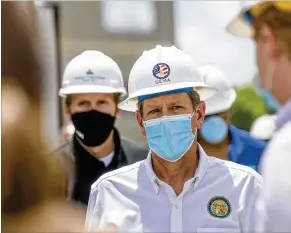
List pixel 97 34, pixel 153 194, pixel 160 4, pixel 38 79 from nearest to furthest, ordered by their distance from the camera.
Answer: pixel 38 79 < pixel 153 194 < pixel 160 4 < pixel 97 34

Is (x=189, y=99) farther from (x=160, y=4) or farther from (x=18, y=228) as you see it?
(x=18, y=228)

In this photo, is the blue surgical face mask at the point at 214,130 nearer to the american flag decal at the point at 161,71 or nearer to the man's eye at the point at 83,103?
the man's eye at the point at 83,103

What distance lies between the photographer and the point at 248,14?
5.22 ft

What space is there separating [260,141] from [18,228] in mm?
2162

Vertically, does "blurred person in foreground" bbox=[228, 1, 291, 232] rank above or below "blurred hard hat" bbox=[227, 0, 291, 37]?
below

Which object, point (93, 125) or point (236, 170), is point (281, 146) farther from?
point (93, 125)

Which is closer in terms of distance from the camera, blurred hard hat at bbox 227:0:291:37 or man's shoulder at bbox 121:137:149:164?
blurred hard hat at bbox 227:0:291:37

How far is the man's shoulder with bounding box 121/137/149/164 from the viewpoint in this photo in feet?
8.30

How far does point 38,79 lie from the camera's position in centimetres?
80

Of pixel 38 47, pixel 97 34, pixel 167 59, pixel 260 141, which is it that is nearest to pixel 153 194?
pixel 167 59

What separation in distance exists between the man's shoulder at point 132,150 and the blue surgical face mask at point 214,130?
334 mm

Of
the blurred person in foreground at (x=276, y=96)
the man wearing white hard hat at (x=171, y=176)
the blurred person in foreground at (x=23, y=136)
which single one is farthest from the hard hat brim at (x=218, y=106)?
the blurred person in foreground at (x=23, y=136)

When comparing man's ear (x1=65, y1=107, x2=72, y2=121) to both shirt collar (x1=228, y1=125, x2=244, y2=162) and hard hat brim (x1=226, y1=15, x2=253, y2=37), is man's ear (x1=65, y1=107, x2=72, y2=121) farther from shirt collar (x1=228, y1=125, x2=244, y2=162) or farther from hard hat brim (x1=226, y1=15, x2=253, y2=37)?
hard hat brim (x1=226, y1=15, x2=253, y2=37)

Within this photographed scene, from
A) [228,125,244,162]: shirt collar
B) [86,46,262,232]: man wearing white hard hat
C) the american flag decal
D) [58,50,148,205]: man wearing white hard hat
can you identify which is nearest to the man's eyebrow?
[86,46,262,232]: man wearing white hard hat
